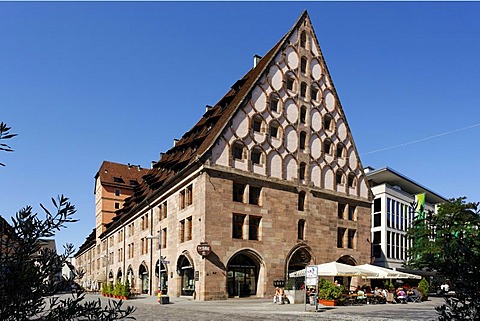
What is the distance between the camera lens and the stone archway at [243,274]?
34594mm

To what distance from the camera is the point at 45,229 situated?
442 centimetres

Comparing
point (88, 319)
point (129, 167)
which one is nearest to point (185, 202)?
point (88, 319)

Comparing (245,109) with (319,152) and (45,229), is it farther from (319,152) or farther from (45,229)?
(45,229)

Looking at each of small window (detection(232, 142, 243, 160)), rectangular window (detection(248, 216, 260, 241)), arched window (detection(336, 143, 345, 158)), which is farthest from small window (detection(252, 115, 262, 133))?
arched window (detection(336, 143, 345, 158))

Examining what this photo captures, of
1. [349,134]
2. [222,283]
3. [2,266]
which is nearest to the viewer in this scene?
[2,266]

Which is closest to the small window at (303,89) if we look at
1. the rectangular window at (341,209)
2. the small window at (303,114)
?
the small window at (303,114)

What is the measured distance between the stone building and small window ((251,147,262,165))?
8 cm

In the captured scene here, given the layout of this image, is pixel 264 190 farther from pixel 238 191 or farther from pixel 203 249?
pixel 203 249

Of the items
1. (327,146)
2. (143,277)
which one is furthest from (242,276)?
(143,277)

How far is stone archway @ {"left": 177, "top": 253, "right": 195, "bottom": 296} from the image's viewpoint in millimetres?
36425

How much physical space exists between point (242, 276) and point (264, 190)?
22.2 feet

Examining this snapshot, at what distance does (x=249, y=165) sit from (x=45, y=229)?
31.9 meters

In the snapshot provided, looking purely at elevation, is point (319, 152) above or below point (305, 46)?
below

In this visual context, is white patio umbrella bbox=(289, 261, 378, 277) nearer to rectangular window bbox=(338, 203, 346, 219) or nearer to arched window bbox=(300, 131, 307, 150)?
rectangular window bbox=(338, 203, 346, 219)
